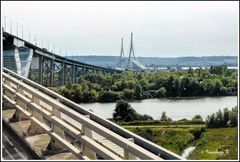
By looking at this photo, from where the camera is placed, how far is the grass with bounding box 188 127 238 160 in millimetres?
11146

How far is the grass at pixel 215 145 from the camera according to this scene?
11.1m

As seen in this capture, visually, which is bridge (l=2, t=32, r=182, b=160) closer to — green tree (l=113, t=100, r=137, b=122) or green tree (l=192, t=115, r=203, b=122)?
green tree (l=192, t=115, r=203, b=122)

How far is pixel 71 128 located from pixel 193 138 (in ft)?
44.1

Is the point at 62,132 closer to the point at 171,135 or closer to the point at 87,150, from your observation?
the point at 87,150

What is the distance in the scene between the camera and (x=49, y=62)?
94.6 ft

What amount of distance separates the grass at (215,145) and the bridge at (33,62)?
7.47m

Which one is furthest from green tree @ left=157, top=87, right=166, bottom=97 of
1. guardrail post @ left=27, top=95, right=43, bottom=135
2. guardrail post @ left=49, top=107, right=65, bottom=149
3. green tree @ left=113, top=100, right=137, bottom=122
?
guardrail post @ left=49, top=107, right=65, bottom=149

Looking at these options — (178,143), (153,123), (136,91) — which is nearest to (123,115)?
(153,123)

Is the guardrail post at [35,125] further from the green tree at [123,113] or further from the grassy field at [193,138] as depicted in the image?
the green tree at [123,113]

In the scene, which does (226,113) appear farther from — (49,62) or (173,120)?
(49,62)

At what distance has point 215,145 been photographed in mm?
13180

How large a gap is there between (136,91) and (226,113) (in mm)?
13678

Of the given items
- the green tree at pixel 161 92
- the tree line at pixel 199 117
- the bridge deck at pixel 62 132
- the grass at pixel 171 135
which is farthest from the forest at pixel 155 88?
the bridge deck at pixel 62 132

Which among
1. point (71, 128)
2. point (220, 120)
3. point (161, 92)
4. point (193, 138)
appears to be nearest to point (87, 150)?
point (71, 128)
